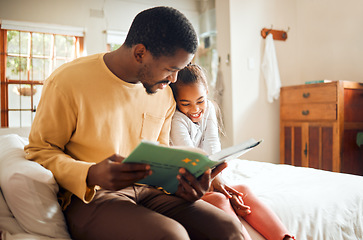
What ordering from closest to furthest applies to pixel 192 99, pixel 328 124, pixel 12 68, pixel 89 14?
pixel 192 99 < pixel 328 124 < pixel 12 68 < pixel 89 14

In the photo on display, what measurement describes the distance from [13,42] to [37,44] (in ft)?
0.98

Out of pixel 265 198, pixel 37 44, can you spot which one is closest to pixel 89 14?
pixel 37 44

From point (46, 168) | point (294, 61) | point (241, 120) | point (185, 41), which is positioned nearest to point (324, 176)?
point (185, 41)

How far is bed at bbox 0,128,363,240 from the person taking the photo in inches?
31.9

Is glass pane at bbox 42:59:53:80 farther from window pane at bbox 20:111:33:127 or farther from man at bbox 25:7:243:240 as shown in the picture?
man at bbox 25:7:243:240

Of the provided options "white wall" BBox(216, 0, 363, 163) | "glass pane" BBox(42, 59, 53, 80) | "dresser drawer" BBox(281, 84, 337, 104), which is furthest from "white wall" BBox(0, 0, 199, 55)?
"dresser drawer" BBox(281, 84, 337, 104)

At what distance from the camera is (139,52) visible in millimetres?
993

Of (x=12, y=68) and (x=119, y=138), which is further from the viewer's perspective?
(x=12, y=68)

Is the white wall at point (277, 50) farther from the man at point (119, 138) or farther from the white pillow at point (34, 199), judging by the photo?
the white pillow at point (34, 199)

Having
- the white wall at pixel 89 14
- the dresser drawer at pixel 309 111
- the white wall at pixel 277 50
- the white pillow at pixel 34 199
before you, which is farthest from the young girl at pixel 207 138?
the white wall at pixel 89 14

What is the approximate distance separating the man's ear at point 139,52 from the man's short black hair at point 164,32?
13 mm

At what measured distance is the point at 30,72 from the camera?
4.34 m

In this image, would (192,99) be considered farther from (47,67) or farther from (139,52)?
(47,67)

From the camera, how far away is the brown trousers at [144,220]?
0.74 metres
